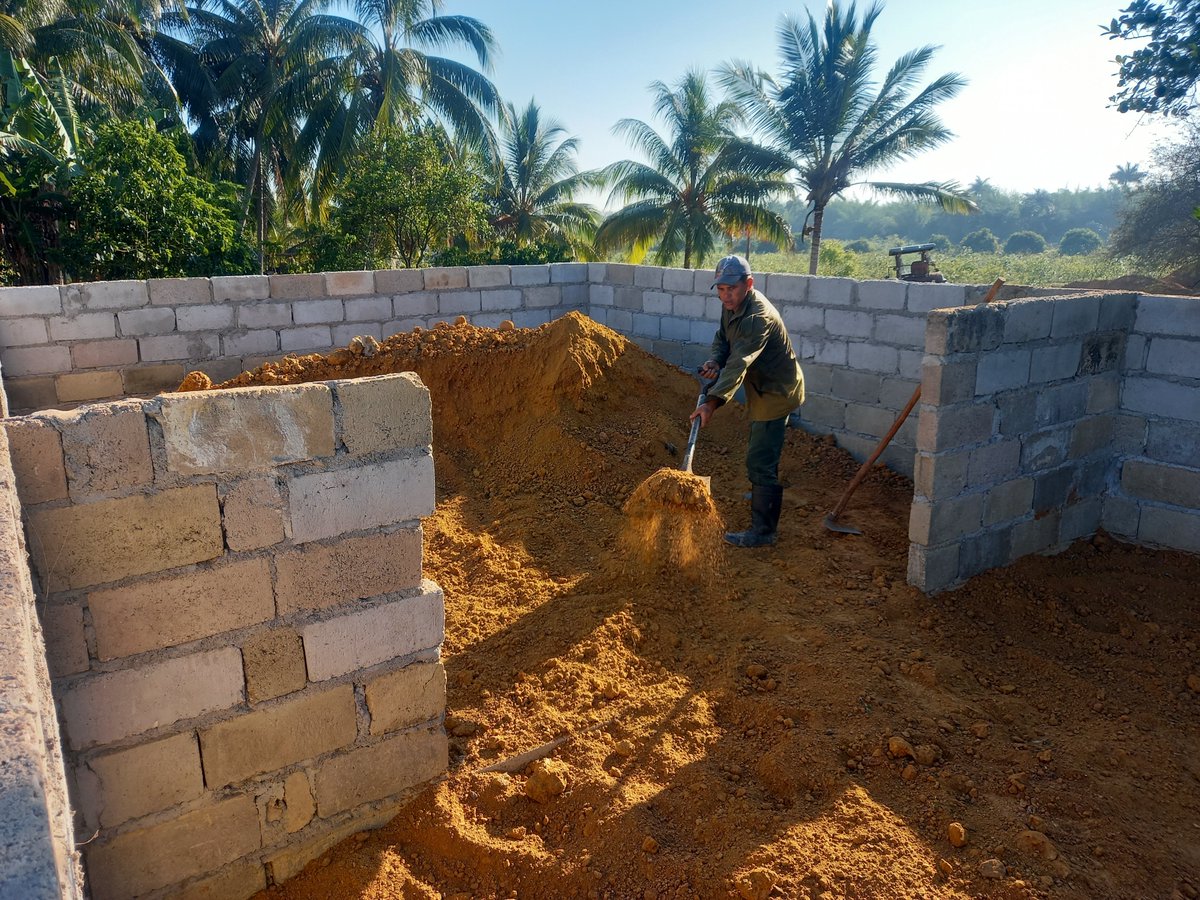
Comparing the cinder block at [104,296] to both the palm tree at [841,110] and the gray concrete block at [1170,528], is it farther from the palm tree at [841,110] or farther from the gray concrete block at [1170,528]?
the palm tree at [841,110]

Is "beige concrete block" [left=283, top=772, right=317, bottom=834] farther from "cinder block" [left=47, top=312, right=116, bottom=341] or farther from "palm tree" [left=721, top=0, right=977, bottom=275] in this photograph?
"palm tree" [left=721, top=0, right=977, bottom=275]

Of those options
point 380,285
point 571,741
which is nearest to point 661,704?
point 571,741

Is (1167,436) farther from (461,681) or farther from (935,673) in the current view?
(461,681)

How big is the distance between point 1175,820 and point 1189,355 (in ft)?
9.76

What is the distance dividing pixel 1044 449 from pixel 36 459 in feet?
16.8

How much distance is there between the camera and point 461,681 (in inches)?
162

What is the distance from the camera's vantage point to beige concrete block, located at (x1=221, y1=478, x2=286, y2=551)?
2721 millimetres

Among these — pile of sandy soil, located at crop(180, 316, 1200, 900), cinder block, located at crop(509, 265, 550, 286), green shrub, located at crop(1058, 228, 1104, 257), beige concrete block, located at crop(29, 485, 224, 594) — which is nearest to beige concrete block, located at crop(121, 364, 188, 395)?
pile of sandy soil, located at crop(180, 316, 1200, 900)

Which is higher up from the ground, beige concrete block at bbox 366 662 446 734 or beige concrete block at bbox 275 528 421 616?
beige concrete block at bbox 275 528 421 616

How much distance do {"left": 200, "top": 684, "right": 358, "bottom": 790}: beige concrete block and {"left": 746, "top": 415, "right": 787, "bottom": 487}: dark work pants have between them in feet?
10.4

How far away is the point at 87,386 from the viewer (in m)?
7.25

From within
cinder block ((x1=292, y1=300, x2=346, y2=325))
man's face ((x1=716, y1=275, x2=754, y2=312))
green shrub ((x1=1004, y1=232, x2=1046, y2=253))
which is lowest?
cinder block ((x1=292, y1=300, x2=346, y2=325))

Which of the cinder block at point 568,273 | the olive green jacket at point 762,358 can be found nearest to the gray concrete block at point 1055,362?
the olive green jacket at point 762,358

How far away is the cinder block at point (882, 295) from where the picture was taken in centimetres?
627
